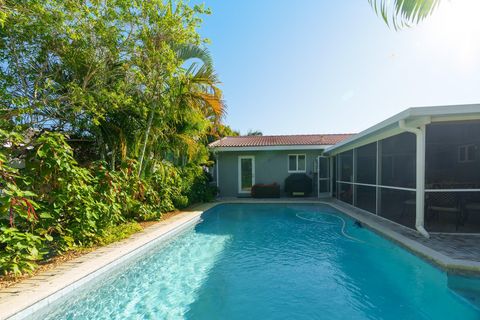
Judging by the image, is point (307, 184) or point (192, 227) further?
point (307, 184)

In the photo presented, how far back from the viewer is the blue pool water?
133 inches

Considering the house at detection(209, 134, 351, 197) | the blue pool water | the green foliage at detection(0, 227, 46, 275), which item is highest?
the house at detection(209, 134, 351, 197)

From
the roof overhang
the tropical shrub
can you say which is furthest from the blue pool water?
the roof overhang

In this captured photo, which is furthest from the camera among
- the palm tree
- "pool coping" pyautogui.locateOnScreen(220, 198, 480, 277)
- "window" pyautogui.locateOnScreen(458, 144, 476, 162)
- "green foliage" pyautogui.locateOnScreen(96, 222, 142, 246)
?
"window" pyautogui.locateOnScreen(458, 144, 476, 162)

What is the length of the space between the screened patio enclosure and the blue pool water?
1924 mm

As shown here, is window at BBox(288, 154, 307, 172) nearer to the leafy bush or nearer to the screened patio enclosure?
the screened patio enclosure

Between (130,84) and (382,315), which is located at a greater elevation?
(130,84)

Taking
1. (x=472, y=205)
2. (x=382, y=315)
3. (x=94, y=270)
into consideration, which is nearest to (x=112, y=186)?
(x=94, y=270)

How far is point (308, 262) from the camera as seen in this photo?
517 cm

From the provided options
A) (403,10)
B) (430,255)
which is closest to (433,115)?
(430,255)

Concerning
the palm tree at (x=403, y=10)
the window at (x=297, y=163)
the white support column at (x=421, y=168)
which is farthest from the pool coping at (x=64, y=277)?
the window at (x=297, y=163)

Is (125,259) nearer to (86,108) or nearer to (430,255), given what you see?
(86,108)

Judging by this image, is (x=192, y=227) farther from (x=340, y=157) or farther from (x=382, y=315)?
(x=340, y=157)

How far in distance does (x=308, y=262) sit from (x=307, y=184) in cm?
878
